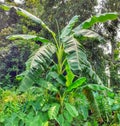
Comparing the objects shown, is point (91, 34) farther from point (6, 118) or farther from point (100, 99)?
point (6, 118)

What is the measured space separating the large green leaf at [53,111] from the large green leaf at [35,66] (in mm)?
369

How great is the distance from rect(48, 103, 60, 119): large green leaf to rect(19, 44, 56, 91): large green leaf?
14.5 inches

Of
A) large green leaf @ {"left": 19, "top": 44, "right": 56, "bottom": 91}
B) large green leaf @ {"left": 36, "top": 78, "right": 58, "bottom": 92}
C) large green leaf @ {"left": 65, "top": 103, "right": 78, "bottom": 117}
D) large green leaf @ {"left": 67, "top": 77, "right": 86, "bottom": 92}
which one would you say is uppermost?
large green leaf @ {"left": 19, "top": 44, "right": 56, "bottom": 91}

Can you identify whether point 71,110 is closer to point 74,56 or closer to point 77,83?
point 77,83

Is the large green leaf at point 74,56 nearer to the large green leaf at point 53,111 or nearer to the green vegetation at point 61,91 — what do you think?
the green vegetation at point 61,91

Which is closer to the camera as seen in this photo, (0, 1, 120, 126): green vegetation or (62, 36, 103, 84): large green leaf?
(62, 36, 103, 84): large green leaf

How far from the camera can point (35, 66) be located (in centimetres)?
322

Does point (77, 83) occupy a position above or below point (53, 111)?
above

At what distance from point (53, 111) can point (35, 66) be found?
562 millimetres

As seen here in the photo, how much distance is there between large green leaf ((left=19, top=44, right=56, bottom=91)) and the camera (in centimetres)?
318

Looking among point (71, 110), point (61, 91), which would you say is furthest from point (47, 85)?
point (71, 110)

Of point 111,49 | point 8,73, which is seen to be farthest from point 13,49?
point 111,49

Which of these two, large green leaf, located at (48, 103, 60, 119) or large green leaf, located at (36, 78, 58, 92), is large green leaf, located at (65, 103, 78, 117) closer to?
large green leaf, located at (48, 103, 60, 119)

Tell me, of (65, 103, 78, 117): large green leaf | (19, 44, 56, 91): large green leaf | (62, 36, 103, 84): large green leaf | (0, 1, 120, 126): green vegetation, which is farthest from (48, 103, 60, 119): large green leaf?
(62, 36, 103, 84): large green leaf
